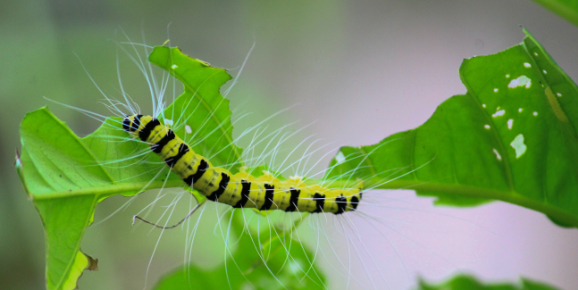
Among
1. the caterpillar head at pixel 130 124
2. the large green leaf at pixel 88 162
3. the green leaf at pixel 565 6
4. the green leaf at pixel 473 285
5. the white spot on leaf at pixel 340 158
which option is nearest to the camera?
the large green leaf at pixel 88 162

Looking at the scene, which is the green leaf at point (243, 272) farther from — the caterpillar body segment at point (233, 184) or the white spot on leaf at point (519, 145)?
the white spot on leaf at point (519, 145)

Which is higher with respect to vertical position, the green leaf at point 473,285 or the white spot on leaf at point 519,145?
the white spot on leaf at point 519,145

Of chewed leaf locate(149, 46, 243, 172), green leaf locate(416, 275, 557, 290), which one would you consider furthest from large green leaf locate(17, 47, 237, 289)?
green leaf locate(416, 275, 557, 290)

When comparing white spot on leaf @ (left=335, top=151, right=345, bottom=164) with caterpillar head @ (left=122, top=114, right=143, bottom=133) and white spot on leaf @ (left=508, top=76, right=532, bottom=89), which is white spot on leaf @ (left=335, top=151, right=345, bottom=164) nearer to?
white spot on leaf @ (left=508, top=76, right=532, bottom=89)

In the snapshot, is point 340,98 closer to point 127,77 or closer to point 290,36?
point 290,36

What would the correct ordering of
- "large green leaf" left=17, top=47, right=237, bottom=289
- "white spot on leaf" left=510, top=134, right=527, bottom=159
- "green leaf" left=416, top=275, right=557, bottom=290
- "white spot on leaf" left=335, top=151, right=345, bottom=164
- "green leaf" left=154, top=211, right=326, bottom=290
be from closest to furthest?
"large green leaf" left=17, top=47, right=237, bottom=289, "green leaf" left=416, top=275, right=557, bottom=290, "white spot on leaf" left=510, top=134, right=527, bottom=159, "white spot on leaf" left=335, top=151, right=345, bottom=164, "green leaf" left=154, top=211, right=326, bottom=290

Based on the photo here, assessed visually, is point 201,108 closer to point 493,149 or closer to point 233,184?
point 233,184

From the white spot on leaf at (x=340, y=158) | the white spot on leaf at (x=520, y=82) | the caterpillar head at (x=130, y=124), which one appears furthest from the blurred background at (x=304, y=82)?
the caterpillar head at (x=130, y=124)
